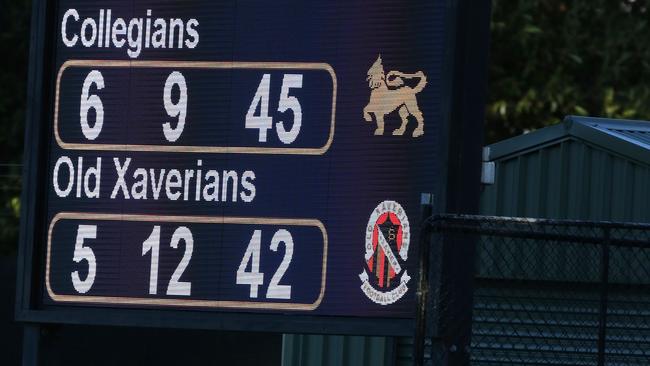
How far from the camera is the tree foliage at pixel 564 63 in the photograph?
18.2m

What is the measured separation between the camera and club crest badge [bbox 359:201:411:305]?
6.02 meters

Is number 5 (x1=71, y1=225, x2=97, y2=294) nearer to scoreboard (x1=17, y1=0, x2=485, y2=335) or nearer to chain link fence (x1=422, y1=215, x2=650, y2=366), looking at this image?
scoreboard (x1=17, y1=0, x2=485, y2=335)

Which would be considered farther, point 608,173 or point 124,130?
point 608,173

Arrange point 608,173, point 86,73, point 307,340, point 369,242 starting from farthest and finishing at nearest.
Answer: point 307,340
point 608,173
point 86,73
point 369,242

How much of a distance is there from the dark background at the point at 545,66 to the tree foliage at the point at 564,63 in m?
0.01

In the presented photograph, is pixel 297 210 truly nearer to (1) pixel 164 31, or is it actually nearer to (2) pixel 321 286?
(2) pixel 321 286

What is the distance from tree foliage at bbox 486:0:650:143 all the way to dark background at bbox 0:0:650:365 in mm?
13

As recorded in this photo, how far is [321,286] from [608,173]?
3803mm

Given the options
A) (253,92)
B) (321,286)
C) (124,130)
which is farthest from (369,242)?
(124,130)

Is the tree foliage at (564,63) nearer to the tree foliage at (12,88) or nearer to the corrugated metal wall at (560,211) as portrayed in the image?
the tree foliage at (12,88)

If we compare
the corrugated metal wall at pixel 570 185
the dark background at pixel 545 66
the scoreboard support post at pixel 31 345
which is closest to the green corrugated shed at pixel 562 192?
the corrugated metal wall at pixel 570 185

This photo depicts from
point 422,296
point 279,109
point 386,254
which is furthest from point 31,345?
point 422,296

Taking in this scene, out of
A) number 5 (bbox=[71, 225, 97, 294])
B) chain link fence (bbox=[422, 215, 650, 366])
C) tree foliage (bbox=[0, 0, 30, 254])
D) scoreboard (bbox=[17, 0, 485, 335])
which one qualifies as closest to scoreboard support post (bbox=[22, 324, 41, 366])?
scoreboard (bbox=[17, 0, 485, 335])

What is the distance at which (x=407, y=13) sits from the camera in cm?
619
